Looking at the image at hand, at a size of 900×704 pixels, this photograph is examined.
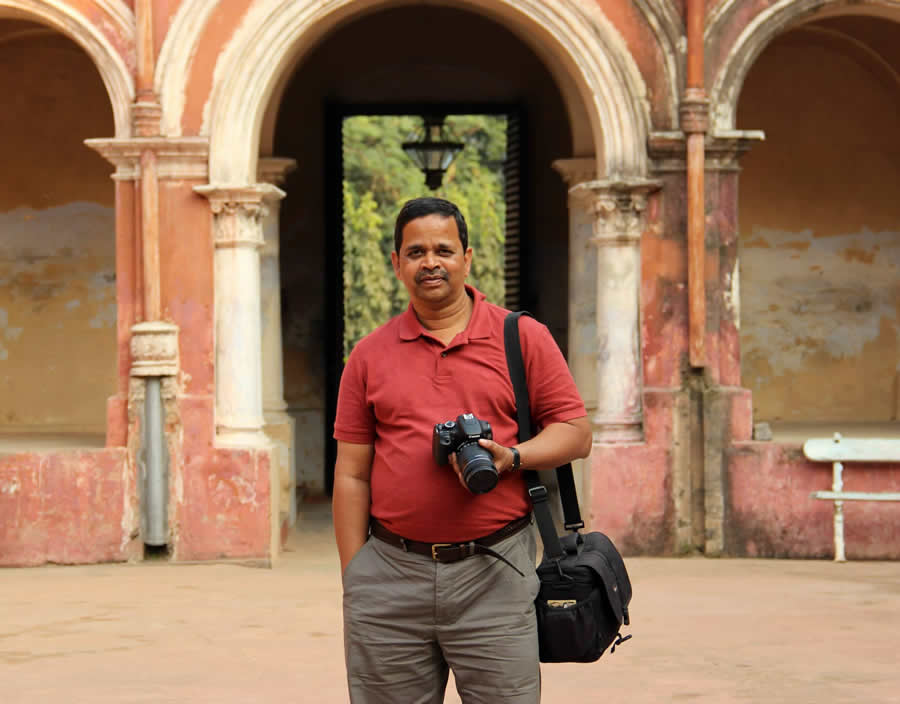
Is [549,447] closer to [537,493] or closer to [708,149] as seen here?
[537,493]

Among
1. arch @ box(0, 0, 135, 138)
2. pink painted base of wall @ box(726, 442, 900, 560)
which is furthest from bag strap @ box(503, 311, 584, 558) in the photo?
arch @ box(0, 0, 135, 138)

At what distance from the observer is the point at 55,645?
6.00 metres

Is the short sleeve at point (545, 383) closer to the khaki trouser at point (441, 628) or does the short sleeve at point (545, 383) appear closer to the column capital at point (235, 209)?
the khaki trouser at point (441, 628)

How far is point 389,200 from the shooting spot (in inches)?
983

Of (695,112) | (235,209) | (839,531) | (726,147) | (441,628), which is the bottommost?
(839,531)

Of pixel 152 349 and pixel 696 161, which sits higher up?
pixel 696 161

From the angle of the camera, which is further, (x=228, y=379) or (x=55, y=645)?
(x=228, y=379)

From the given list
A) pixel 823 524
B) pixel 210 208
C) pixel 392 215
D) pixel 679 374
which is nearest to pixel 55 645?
pixel 210 208

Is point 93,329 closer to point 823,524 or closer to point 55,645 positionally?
point 55,645

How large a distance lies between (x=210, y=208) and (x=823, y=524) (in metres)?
4.32

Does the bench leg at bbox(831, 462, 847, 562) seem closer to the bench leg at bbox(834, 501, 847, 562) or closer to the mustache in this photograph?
the bench leg at bbox(834, 501, 847, 562)

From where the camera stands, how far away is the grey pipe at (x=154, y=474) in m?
8.07

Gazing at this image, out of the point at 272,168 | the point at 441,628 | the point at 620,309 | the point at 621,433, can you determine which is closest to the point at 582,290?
the point at 620,309

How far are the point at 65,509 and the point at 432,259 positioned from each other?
18.5ft
